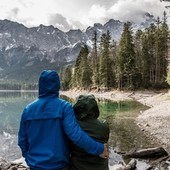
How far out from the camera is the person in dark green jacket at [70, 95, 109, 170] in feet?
14.2

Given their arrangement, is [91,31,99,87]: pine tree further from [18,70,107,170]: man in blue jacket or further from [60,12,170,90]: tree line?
[18,70,107,170]: man in blue jacket

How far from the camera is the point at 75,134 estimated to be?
4.00 metres

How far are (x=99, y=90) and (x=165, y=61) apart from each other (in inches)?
673

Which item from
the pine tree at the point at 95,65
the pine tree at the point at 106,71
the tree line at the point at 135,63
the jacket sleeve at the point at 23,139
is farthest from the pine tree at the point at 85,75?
the jacket sleeve at the point at 23,139

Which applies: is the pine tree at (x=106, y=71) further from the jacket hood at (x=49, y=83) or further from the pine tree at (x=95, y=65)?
the jacket hood at (x=49, y=83)

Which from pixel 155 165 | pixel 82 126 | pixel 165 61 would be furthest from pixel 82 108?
pixel 165 61

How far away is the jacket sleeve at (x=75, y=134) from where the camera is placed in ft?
13.2

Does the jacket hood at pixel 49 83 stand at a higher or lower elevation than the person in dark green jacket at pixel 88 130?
higher

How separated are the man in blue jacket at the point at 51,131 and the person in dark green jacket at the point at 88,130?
161mm

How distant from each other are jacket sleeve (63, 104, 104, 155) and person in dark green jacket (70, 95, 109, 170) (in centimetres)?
25

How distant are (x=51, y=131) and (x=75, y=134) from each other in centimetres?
35

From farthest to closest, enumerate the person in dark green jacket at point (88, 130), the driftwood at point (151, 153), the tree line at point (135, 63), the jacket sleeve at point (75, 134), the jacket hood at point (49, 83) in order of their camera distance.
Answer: the tree line at point (135, 63) → the driftwood at point (151, 153) → the person in dark green jacket at point (88, 130) → the jacket hood at point (49, 83) → the jacket sleeve at point (75, 134)

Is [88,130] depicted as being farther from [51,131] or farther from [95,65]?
[95,65]

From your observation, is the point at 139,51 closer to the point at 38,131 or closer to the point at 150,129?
the point at 150,129
